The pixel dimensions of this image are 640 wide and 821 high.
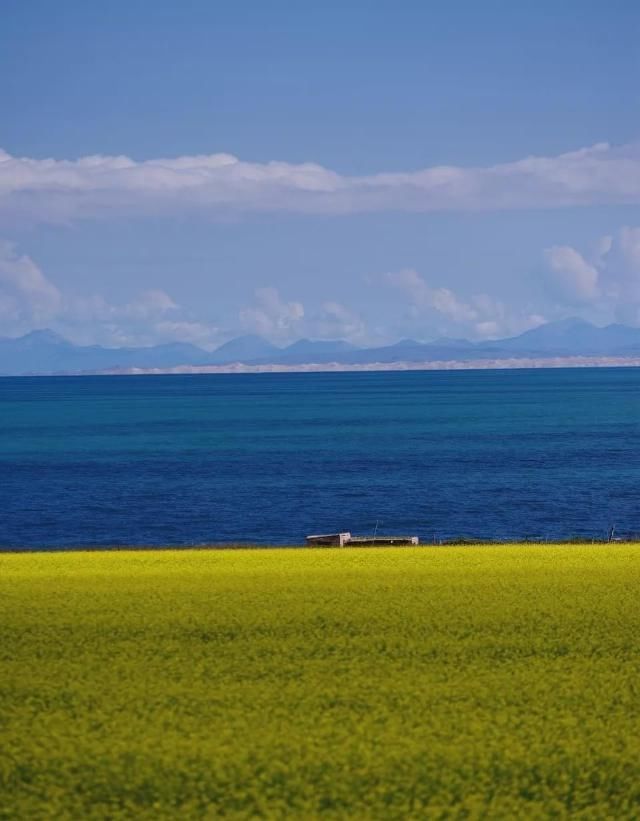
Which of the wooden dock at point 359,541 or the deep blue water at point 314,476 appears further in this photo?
the deep blue water at point 314,476

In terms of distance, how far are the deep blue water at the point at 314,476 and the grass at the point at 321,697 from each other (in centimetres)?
2986

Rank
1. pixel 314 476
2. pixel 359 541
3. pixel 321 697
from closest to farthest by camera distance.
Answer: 1. pixel 321 697
2. pixel 359 541
3. pixel 314 476

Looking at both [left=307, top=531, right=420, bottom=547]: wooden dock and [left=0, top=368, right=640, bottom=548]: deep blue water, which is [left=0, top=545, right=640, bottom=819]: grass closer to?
[left=307, top=531, right=420, bottom=547]: wooden dock

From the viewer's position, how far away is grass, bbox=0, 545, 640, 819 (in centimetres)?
1005

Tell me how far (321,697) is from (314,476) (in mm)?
58275

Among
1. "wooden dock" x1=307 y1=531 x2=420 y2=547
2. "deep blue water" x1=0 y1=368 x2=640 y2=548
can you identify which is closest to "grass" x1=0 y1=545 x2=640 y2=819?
"wooden dock" x1=307 y1=531 x2=420 y2=547

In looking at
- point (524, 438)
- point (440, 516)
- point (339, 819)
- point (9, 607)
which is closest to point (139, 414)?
point (524, 438)

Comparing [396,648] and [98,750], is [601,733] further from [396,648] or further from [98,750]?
[98,750]

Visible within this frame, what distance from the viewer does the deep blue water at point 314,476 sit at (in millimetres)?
52531

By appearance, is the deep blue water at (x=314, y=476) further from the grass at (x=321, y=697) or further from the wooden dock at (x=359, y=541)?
the grass at (x=321, y=697)

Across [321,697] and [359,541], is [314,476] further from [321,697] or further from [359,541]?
[321,697]

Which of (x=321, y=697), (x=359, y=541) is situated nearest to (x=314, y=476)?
(x=359, y=541)

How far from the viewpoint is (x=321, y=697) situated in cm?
1248

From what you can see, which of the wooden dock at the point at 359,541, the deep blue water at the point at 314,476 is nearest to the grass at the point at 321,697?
the wooden dock at the point at 359,541
